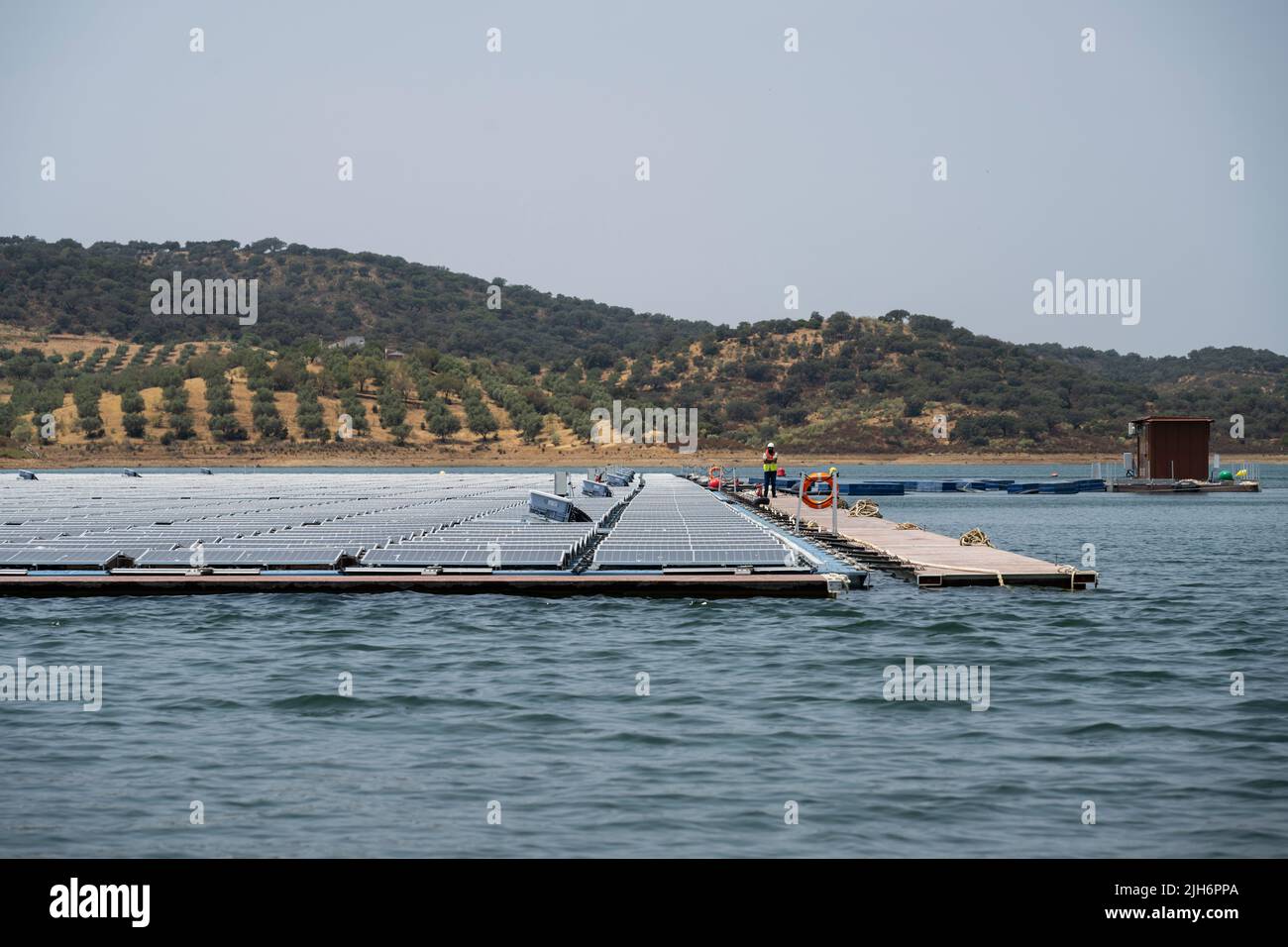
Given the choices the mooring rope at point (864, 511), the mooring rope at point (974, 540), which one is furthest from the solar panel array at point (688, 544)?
the mooring rope at point (864, 511)

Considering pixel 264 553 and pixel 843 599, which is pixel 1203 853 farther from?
pixel 264 553

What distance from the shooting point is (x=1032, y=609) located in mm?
29656

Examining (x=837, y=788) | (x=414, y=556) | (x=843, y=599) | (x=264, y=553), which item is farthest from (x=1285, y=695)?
(x=264, y=553)

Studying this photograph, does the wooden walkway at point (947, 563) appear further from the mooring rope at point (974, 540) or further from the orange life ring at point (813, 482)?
the orange life ring at point (813, 482)

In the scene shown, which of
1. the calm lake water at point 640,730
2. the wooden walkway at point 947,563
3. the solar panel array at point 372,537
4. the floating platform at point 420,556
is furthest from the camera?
the wooden walkway at point 947,563

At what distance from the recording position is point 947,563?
35406 mm

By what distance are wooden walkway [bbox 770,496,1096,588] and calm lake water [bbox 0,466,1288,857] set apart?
4.42ft

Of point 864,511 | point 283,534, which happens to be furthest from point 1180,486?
point 283,534

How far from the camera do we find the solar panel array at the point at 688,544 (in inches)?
1246

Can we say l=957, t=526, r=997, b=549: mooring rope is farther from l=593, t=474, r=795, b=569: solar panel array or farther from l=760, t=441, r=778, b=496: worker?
l=760, t=441, r=778, b=496: worker

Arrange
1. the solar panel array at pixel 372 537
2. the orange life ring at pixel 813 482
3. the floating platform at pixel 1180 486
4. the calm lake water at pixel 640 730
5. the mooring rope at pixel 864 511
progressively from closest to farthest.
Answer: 1. the calm lake water at pixel 640 730
2. the solar panel array at pixel 372 537
3. the orange life ring at pixel 813 482
4. the mooring rope at pixel 864 511
5. the floating platform at pixel 1180 486

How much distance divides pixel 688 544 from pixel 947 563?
21.4ft

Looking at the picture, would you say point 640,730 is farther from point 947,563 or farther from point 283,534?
point 283,534

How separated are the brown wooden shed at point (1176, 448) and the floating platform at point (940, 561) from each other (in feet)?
179
